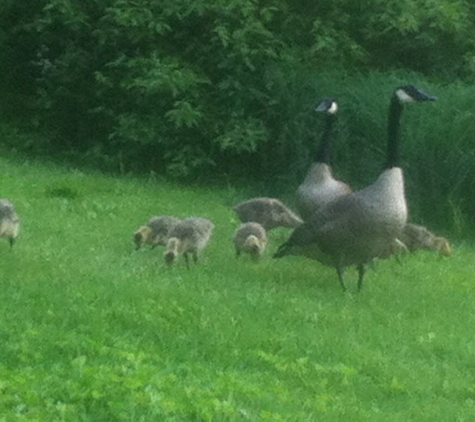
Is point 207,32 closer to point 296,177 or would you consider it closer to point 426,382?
point 296,177

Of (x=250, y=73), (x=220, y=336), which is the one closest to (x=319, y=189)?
(x=220, y=336)

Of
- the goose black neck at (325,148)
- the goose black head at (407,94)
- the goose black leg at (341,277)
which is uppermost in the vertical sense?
the goose black head at (407,94)

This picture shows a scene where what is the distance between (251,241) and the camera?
46.0ft

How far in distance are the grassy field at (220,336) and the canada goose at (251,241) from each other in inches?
6.3

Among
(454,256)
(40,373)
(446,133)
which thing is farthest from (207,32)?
(40,373)

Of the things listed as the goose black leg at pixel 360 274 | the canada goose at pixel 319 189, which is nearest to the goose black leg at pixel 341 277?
the goose black leg at pixel 360 274

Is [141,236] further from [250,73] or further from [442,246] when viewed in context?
[250,73]

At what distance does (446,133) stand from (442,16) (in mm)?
2823

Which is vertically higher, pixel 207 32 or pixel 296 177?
pixel 207 32

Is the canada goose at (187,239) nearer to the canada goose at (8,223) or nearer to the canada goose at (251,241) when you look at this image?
the canada goose at (251,241)

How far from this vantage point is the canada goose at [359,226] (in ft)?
42.2

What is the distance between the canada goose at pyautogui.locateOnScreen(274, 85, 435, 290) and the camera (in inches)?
507

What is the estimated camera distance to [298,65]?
68.7ft

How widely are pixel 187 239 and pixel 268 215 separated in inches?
104
